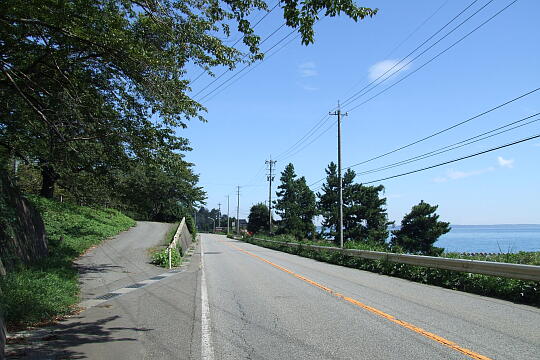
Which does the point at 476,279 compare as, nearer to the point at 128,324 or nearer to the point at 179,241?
the point at 128,324

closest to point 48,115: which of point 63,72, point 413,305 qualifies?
point 63,72

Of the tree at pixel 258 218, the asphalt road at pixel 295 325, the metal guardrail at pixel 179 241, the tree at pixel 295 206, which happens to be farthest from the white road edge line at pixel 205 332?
the tree at pixel 258 218

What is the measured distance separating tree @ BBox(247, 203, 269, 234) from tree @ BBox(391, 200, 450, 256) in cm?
5326

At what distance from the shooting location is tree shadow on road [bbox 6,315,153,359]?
18.3 feet

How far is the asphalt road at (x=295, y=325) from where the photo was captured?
5609 millimetres

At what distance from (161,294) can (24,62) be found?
760 centimetres

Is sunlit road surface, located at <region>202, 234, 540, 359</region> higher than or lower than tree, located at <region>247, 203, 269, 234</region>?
lower

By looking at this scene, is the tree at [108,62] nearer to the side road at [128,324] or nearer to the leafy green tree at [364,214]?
the side road at [128,324]

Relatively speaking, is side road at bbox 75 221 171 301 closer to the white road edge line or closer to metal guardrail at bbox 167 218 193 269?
metal guardrail at bbox 167 218 193 269

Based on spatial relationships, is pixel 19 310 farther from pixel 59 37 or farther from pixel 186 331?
pixel 59 37

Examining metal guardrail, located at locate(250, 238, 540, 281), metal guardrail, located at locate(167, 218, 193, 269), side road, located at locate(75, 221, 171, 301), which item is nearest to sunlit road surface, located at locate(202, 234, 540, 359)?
metal guardrail, located at locate(250, 238, 540, 281)

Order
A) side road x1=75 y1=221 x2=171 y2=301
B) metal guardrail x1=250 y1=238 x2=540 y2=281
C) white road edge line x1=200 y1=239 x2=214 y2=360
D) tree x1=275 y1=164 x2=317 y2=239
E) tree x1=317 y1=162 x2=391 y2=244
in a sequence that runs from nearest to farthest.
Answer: white road edge line x1=200 y1=239 x2=214 y2=360 < metal guardrail x1=250 y1=238 x2=540 y2=281 < side road x1=75 y1=221 x2=171 y2=301 < tree x1=317 y1=162 x2=391 y2=244 < tree x1=275 y1=164 x2=317 y2=239

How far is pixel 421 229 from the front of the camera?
195ft

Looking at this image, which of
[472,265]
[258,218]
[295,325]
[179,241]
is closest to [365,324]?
[295,325]
